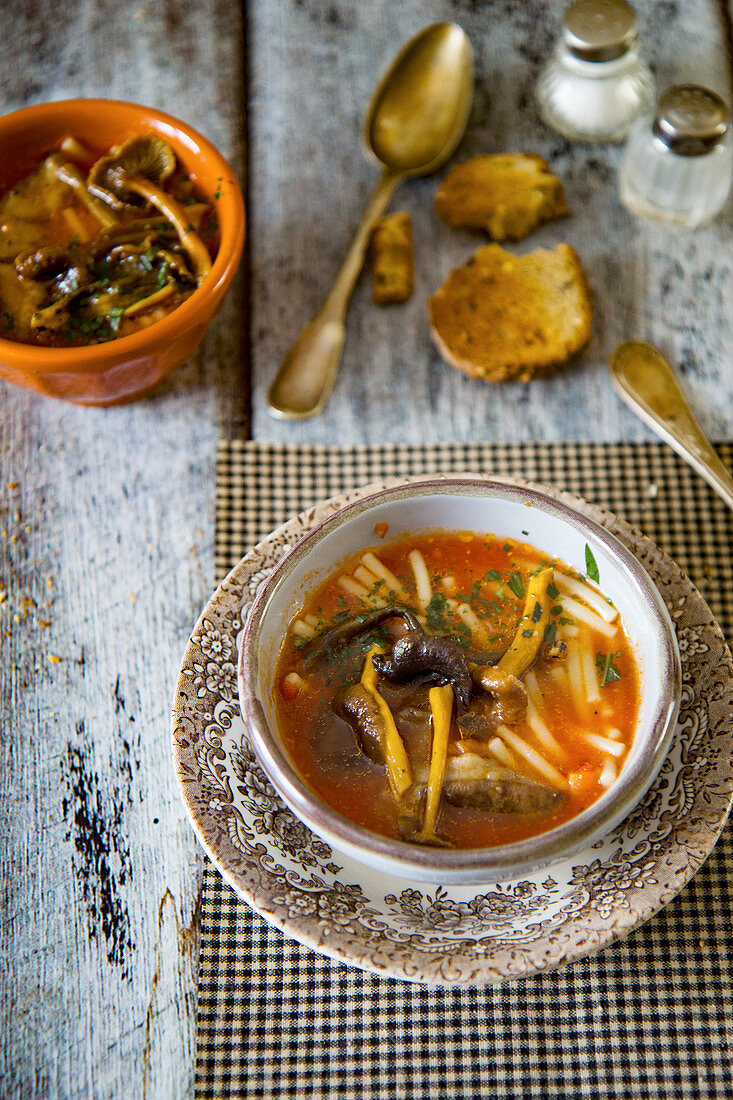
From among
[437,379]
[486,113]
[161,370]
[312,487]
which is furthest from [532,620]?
[486,113]

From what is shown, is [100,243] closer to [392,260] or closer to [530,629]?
[392,260]

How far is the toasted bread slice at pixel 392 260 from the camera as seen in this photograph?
2.48m

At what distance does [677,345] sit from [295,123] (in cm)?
129

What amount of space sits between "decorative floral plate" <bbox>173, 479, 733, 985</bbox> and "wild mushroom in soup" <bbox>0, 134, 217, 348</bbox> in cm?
80

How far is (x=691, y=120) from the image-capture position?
2346 millimetres

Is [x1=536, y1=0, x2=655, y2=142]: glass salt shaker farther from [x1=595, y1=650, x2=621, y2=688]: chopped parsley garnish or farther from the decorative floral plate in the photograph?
[x1=595, y1=650, x2=621, y2=688]: chopped parsley garnish

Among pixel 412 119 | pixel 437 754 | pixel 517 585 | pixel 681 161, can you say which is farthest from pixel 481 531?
pixel 412 119

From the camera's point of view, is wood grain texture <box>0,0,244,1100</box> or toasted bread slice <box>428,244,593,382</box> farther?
toasted bread slice <box>428,244,593,382</box>

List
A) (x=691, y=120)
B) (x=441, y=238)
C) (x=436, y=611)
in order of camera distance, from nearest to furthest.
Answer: (x=436, y=611), (x=691, y=120), (x=441, y=238)

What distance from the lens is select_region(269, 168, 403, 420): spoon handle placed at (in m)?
2.37

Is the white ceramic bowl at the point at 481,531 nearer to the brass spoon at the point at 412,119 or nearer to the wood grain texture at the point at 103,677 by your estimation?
the wood grain texture at the point at 103,677

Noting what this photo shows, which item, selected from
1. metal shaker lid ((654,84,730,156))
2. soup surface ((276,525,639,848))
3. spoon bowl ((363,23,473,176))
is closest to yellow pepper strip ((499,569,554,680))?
soup surface ((276,525,639,848))

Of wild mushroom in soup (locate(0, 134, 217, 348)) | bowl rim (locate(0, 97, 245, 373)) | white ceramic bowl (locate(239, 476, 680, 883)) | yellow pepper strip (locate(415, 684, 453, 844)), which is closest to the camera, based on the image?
white ceramic bowl (locate(239, 476, 680, 883))

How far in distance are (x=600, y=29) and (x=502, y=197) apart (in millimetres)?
491
